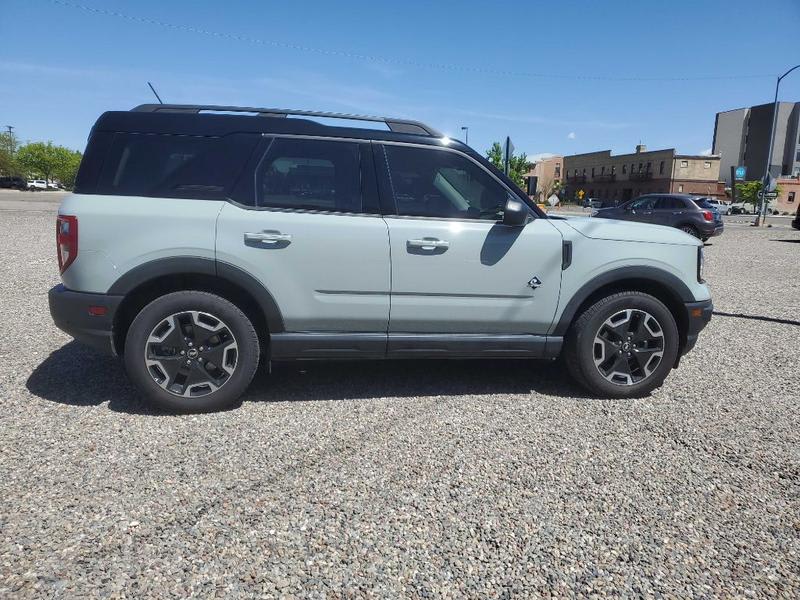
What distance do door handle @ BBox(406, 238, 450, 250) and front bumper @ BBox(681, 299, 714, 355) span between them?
1899mm

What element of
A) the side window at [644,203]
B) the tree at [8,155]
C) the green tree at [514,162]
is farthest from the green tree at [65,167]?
the side window at [644,203]

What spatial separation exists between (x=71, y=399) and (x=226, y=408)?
1107 mm

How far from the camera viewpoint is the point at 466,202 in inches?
152

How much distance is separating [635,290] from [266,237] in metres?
2.71

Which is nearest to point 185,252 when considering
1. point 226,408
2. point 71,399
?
point 226,408

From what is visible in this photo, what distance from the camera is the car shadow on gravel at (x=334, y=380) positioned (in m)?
4.00

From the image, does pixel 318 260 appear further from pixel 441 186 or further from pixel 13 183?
pixel 13 183

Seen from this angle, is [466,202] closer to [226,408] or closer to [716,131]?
[226,408]

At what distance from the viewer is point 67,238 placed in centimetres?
345

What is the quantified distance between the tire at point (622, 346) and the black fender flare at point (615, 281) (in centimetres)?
10

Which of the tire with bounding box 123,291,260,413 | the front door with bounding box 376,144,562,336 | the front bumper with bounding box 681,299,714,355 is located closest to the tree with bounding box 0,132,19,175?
the tire with bounding box 123,291,260,413

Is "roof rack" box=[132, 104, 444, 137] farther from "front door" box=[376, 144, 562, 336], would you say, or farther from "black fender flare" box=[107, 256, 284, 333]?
"black fender flare" box=[107, 256, 284, 333]

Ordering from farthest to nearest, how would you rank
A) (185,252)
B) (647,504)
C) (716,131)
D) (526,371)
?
1. (716,131)
2. (526,371)
3. (185,252)
4. (647,504)

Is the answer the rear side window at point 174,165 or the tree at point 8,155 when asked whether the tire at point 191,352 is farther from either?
the tree at point 8,155
